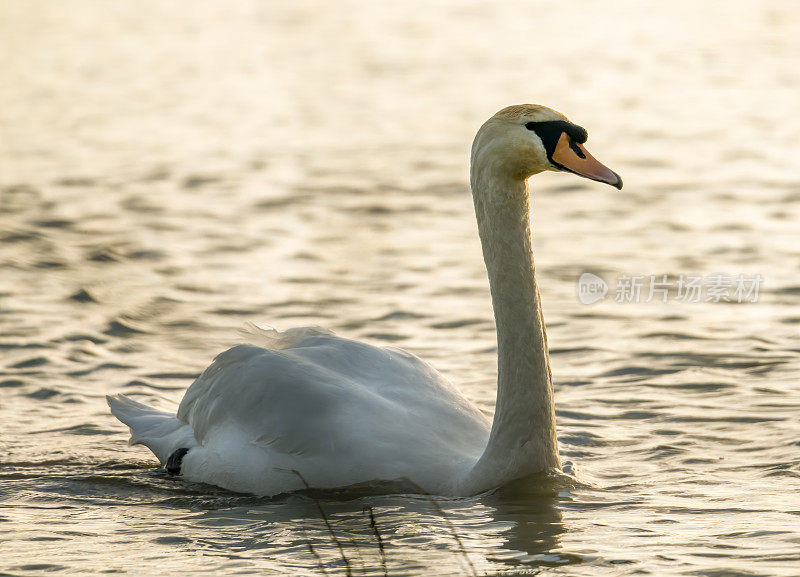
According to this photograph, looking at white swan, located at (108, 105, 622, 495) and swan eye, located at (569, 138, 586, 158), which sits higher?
swan eye, located at (569, 138, 586, 158)

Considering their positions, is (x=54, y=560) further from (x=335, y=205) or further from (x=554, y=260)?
(x=335, y=205)

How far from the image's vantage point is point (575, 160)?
6.63 m

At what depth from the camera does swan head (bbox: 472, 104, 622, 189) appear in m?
6.64

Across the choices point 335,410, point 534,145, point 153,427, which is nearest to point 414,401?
point 335,410

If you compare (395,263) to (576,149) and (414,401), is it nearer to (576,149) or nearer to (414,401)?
(414,401)

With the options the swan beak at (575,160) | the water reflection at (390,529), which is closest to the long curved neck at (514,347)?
the water reflection at (390,529)

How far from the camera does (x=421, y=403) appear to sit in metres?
7.41

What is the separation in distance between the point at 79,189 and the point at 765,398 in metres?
8.85

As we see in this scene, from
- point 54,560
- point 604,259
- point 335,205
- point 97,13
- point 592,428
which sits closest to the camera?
point 54,560

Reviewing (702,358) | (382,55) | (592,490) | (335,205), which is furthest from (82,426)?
(382,55)
